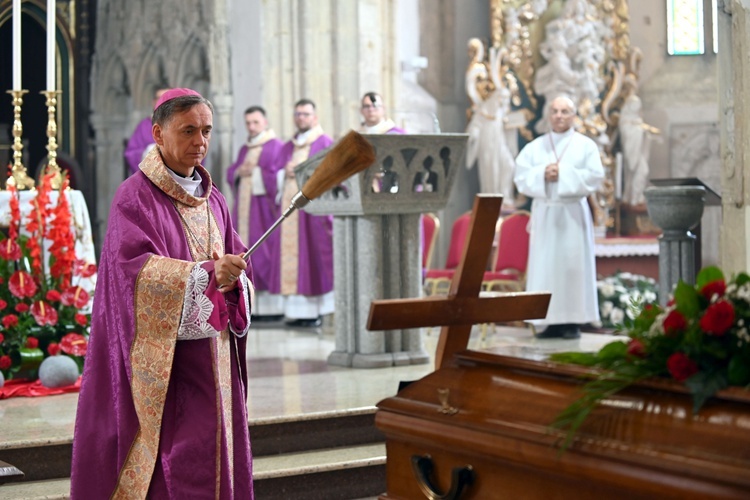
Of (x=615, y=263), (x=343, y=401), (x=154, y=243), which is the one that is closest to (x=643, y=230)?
(x=615, y=263)

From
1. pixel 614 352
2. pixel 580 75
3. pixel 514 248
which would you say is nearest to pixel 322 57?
pixel 580 75

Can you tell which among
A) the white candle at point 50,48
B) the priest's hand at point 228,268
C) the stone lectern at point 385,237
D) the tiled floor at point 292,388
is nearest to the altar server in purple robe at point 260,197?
the tiled floor at point 292,388

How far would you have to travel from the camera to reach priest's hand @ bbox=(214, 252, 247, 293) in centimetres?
329

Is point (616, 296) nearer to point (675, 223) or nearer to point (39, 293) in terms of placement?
point (675, 223)

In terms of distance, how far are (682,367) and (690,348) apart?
4 centimetres

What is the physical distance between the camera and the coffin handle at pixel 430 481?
6.75 feet

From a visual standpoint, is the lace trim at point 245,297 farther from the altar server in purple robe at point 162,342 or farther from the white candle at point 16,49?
the white candle at point 16,49

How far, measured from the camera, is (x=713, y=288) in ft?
6.43

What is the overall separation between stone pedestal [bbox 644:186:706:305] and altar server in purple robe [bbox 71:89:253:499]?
14.9 ft

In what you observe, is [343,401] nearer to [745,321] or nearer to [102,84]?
[745,321]

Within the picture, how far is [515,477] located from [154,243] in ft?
6.12

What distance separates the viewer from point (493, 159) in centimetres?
1277

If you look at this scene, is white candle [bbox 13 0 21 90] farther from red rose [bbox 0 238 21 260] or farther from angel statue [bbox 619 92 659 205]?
angel statue [bbox 619 92 659 205]

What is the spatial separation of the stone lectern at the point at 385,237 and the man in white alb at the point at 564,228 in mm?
1717
